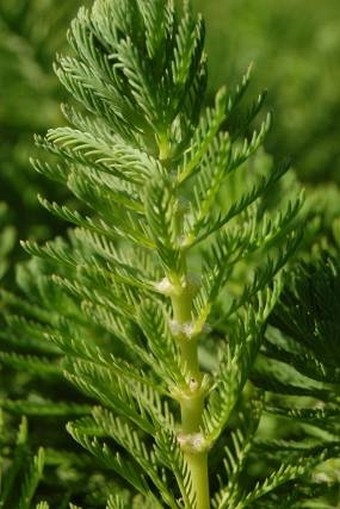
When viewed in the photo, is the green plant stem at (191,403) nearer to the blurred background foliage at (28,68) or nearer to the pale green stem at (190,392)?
the pale green stem at (190,392)

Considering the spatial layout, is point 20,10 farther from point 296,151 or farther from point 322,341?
point 322,341

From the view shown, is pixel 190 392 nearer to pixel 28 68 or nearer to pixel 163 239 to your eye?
→ pixel 163 239

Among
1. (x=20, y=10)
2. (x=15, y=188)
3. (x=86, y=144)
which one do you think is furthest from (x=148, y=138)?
(x=20, y=10)

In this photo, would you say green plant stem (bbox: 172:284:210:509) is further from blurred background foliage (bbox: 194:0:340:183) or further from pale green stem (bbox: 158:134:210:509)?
blurred background foliage (bbox: 194:0:340:183)

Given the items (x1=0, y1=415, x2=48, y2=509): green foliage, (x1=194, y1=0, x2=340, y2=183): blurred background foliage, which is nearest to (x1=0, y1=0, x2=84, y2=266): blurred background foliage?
(x1=194, y1=0, x2=340, y2=183): blurred background foliage

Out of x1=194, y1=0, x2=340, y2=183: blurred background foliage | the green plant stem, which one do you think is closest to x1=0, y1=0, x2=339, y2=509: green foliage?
the green plant stem

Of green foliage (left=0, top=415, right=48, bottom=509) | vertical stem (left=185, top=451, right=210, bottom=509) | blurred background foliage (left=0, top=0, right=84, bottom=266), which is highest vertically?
blurred background foliage (left=0, top=0, right=84, bottom=266)

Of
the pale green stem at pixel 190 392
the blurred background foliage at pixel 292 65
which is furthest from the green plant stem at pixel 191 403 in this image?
the blurred background foliage at pixel 292 65

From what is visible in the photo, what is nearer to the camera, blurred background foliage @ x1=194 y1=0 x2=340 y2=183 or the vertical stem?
the vertical stem

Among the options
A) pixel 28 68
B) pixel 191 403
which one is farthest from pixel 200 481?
pixel 28 68

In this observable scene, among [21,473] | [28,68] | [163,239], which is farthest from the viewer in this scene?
[28,68]

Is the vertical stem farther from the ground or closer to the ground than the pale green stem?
closer to the ground

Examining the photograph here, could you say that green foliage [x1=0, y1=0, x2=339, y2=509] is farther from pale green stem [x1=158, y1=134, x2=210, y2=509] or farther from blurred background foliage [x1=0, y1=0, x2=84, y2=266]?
blurred background foliage [x1=0, y1=0, x2=84, y2=266]
